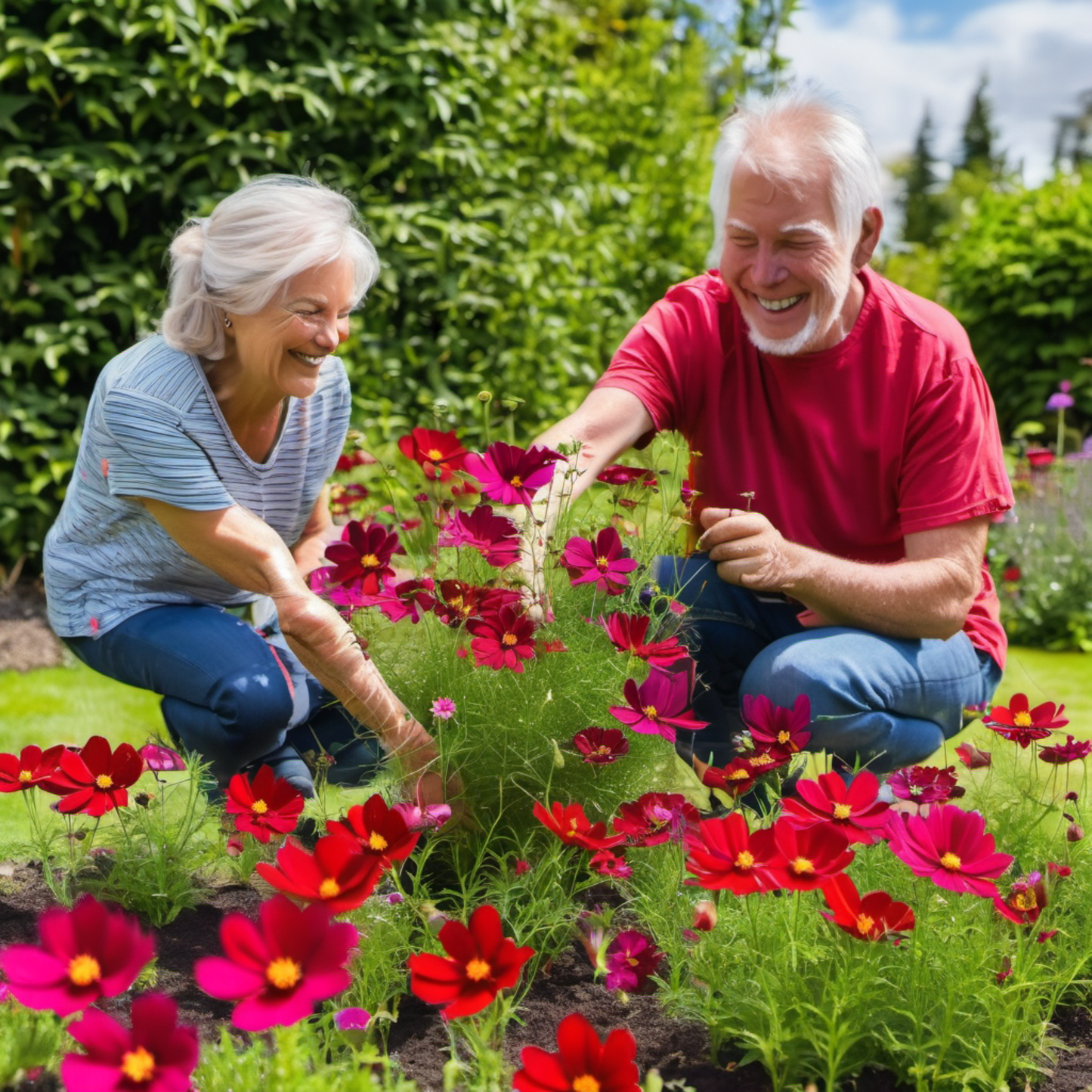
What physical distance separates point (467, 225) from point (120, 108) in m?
1.20

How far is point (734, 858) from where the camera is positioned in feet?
4.61

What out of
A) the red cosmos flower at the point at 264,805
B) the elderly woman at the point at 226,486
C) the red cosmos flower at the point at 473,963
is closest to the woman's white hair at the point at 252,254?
the elderly woman at the point at 226,486

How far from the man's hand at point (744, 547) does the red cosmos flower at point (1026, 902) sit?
670 mm

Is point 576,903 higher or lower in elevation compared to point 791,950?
lower

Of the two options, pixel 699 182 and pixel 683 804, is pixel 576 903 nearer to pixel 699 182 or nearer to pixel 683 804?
pixel 683 804

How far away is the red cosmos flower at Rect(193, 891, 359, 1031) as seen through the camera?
3.61ft

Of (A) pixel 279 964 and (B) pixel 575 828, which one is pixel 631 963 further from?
(A) pixel 279 964

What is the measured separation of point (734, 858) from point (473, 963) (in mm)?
325

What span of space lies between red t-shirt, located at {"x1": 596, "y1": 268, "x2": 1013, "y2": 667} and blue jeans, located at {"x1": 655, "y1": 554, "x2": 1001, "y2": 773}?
0.57 ft

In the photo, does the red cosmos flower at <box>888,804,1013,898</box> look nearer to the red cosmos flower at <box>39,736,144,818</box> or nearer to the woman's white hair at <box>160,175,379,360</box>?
the red cosmos flower at <box>39,736,144,818</box>

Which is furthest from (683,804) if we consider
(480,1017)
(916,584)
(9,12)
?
(9,12)

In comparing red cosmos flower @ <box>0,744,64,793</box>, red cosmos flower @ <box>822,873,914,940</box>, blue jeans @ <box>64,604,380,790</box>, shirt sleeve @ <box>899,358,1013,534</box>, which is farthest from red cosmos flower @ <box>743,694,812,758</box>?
red cosmos flower @ <box>0,744,64,793</box>

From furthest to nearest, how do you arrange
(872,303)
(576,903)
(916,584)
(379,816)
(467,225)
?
(467,225), (872,303), (916,584), (576,903), (379,816)

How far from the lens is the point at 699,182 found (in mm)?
6164
